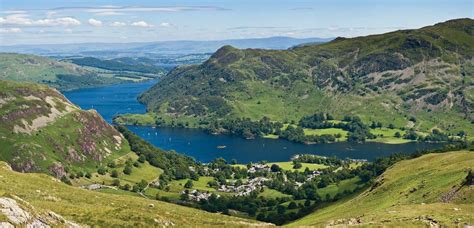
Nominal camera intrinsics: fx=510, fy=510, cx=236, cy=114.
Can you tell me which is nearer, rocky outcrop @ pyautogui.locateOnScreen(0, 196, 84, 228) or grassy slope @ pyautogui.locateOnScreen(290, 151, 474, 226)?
rocky outcrop @ pyautogui.locateOnScreen(0, 196, 84, 228)

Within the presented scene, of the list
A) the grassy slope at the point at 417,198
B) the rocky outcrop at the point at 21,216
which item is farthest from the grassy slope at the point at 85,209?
the grassy slope at the point at 417,198

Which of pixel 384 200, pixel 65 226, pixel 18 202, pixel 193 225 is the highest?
pixel 18 202

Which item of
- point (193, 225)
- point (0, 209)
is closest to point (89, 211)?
point (193, 225)

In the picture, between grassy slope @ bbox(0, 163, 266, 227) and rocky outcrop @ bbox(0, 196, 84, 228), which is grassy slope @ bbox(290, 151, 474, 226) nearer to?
grassy slope @ bbox(0, 163, 266, 227)

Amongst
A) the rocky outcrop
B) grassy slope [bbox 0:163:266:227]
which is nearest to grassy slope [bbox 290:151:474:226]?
grassy slope [bbox 0:163:266:227]

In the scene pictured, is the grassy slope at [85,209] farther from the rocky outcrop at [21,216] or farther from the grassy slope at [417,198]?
the grassy slope at [417,198]

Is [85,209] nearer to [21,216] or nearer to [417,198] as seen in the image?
[21,216]

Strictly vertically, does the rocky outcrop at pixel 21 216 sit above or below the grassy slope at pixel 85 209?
above

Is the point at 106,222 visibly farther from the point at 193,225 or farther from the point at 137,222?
the point at 193,225

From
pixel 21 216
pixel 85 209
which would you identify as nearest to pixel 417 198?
pixel 85 209
